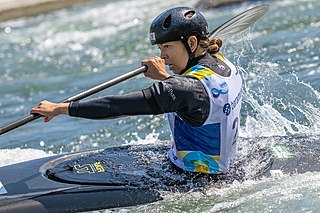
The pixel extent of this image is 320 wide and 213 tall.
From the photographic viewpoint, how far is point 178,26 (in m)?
4.07

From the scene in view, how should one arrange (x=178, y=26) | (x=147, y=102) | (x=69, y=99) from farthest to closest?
(x=69, y=99) < (x=178, y=26) < (x=147, y=102)

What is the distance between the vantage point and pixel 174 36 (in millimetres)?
4086

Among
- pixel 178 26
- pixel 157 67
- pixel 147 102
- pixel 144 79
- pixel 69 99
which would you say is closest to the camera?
pixel 147 102

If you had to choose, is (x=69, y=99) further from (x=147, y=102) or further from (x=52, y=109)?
(x=147, y=102)

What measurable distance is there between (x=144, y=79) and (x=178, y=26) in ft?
13.0

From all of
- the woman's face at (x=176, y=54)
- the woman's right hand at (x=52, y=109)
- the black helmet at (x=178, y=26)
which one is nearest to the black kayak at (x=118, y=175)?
the woman's right hand at (x=52, y=109)

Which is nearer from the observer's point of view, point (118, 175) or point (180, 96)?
point (180, 96)

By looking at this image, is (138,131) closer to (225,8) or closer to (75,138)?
(75,138)

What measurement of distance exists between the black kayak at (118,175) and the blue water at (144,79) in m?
0.08

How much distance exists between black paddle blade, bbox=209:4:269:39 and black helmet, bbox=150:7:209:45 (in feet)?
2.64

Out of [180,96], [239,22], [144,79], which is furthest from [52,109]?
[144,79]

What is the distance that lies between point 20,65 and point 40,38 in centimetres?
222

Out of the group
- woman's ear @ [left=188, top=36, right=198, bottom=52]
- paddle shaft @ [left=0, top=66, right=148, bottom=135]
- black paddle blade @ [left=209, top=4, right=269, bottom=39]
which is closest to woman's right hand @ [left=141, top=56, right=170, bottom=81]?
paddle shaft @ [left=0, top=66, right=148, bottom=135]

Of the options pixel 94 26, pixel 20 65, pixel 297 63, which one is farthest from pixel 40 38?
pixel 297 63
